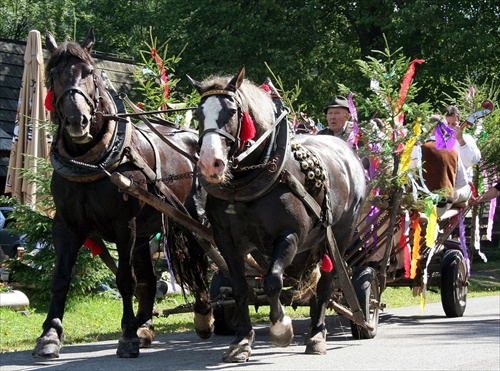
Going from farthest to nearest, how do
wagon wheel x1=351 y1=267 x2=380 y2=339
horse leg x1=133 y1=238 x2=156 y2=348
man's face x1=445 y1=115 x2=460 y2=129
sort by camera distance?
man's face x1=445 y1=115 x2=460 y2=129, wagon wheel x1=351 y1=267 x2=380 y2=339, horse leg x1=133 y1=238 x2=156 y2=348

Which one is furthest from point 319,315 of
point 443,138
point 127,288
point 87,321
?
point 87,321

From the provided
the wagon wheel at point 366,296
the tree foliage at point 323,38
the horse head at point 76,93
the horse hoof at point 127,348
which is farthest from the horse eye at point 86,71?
the tree foliage at point 323,38

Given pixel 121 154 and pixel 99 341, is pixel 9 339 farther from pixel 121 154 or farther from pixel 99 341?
pixel 121 154

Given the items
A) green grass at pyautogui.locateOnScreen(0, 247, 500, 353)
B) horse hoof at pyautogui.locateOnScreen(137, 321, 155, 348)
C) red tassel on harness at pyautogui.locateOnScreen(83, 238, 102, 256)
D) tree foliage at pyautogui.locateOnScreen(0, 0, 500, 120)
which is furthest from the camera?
tree foliage at pyautogui.locateOnScreen(0, 0, 500, 120)

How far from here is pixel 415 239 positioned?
372 inches

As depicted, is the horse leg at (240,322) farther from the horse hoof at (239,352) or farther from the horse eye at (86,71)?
the horse eye at (86,71)

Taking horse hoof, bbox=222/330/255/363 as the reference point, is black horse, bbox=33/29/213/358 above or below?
above

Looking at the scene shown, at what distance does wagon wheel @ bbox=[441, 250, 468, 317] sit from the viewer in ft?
35.7

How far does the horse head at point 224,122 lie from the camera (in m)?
6.06

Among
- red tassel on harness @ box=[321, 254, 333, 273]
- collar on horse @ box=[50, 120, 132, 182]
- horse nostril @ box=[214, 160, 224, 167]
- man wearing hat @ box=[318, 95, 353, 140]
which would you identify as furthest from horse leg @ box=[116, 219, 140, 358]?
man wearing hat @ box=[318, 95, 353, 140]

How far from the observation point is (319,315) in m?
7.55

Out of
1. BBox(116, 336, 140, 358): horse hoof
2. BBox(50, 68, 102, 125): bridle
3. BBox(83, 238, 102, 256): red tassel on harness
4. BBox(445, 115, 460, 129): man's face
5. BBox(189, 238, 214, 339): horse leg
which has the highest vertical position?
BBox(445, 115, 460, 129): man's face

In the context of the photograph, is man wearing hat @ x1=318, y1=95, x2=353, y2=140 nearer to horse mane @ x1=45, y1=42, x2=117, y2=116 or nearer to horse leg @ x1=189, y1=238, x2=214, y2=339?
horse leg @ x1=189, y1=238, x2=214, y2=339

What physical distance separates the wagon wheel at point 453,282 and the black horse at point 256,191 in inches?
153
